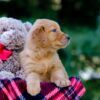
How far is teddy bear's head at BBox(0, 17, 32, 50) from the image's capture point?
3338 mm

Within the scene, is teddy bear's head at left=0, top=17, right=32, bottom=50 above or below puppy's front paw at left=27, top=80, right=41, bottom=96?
above

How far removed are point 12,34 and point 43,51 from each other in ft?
0.62

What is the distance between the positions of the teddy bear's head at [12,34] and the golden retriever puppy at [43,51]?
0.08m

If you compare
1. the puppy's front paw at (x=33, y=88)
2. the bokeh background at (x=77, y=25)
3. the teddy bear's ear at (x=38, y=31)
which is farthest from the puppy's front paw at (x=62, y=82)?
the bokeh background at (x=77, y=25)

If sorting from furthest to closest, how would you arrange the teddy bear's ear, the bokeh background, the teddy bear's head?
the bokeh background, the teddy bear's head, the teddy bear's ear

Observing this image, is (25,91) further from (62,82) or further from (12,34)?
(12,34)

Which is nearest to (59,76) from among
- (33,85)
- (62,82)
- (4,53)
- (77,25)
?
(62,82)

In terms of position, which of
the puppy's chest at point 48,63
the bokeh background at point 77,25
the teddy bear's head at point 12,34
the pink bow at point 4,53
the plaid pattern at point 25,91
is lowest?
the bokeh background at point 77,25

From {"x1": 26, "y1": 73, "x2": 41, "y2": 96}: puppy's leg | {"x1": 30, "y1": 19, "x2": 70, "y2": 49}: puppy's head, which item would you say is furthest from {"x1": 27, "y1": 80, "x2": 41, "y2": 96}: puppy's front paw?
{"x1": 30, "y1": 19, "x2": 70, "y2": 49}: puppy's head

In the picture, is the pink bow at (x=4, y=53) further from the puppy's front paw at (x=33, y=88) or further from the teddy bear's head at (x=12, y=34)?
the puppy's front paw at (x=33, y=88)

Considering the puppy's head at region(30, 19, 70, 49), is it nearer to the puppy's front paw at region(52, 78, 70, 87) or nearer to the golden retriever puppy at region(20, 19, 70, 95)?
the golden retriever puppy at region(20, 19, 70, 95)

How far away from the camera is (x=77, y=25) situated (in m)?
7.73

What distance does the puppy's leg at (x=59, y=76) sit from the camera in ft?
10.5

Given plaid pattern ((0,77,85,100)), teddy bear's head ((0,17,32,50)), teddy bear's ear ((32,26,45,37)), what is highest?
teddy bear's ear ((32,26,45,37))
